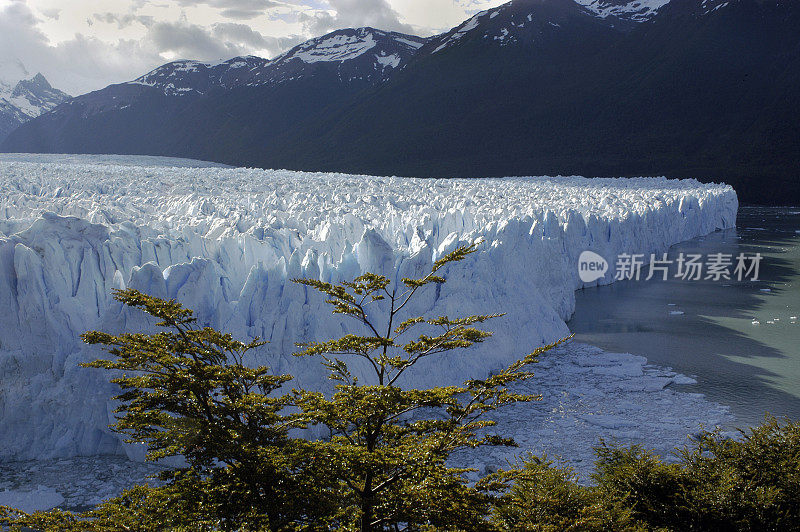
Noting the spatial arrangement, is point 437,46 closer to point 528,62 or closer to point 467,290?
point 528,62

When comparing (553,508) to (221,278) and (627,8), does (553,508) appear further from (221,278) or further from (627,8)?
(627,8)

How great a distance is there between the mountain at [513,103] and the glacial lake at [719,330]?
36568 millimetres

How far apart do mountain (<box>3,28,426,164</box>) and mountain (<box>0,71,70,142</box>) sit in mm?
44683

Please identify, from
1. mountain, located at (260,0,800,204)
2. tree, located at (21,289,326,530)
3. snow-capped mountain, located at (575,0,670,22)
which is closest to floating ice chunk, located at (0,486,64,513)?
tree, located at (21,289,326,530)

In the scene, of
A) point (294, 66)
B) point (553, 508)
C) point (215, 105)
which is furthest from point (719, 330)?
point (294, 66)

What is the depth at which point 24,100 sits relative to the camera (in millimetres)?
172000

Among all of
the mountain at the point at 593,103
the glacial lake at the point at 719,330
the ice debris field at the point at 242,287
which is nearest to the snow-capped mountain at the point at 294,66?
the mountain at the point at 593,103

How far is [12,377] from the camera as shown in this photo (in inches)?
271

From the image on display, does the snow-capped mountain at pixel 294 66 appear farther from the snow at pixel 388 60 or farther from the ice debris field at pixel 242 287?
the ice debris field at pixel 242 287

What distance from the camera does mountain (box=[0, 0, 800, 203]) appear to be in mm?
61938

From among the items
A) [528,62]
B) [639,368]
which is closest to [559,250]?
[639,368]

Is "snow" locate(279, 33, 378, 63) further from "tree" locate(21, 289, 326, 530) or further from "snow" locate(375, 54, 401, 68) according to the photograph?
"tree" locate(21, 289, 326, 530)

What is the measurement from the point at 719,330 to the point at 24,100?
657 ft

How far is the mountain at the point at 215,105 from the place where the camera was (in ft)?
299
